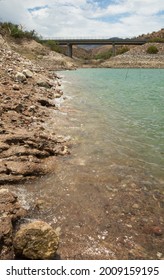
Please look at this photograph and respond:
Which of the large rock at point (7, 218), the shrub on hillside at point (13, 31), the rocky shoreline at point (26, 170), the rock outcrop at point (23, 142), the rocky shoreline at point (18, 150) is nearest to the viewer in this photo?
the rocky shoreline at point (26, 170)

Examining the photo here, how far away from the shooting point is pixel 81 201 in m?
6.18

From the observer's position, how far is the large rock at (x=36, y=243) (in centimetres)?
414

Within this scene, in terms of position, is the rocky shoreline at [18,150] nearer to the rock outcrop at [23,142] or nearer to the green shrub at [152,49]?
the rock outcrop at [23,142]

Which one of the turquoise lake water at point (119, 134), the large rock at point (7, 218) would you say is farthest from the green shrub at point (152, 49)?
the large rock at point (7, 218)

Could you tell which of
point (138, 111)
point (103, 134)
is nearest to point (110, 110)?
point (138, 111)

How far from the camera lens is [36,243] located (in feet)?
13.6

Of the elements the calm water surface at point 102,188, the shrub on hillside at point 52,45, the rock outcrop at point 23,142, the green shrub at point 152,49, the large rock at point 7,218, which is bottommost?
the calm water surface at point 102,188

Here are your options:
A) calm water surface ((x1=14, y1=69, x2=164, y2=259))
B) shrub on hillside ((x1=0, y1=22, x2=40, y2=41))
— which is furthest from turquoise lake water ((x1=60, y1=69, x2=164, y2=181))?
shrub on hillside ((x1=0, y1=22, x2=40, y2=41))

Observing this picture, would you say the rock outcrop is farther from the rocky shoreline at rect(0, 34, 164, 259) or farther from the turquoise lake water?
the turquoise lake water

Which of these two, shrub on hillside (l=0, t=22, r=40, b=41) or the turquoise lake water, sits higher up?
shrub on hillside (l=0, t=22, r=40, b=41)

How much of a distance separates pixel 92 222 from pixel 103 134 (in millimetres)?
6087

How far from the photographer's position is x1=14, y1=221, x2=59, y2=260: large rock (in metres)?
4.14

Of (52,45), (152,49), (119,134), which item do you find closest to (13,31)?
(52,45)

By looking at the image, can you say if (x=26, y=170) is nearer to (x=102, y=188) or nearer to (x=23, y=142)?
(x=23, y=142)
